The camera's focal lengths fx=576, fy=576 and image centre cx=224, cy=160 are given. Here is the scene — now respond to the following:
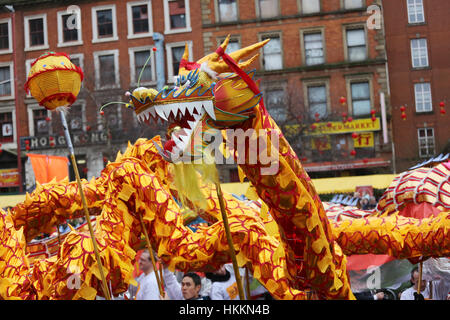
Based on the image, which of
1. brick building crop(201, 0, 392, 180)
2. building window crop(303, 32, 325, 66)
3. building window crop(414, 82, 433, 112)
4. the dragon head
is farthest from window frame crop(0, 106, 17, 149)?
the dragon head

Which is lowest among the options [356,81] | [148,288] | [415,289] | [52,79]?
[415,289]

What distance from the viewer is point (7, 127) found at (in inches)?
808

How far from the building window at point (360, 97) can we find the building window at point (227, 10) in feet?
15.4

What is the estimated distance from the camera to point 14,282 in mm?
3578

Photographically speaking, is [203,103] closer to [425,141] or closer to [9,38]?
[425,141]

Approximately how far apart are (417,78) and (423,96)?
2.01 ft

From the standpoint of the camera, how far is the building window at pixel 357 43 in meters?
19.3

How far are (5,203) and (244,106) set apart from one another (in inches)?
362

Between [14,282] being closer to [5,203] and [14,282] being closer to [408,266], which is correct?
[408,266]

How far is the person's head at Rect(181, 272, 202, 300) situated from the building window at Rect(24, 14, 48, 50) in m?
17.3

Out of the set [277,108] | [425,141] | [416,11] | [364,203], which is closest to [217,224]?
[364,203]

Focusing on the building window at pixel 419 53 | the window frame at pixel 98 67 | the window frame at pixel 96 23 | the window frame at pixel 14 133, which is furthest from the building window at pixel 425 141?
the window frame at pixel 14 133

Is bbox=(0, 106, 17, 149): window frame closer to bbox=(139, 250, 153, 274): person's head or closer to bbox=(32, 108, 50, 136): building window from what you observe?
bbox=(32, 108, 50, 136): building window

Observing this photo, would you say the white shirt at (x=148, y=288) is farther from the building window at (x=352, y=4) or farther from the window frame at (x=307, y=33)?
the building window at (x=352, y=4)
